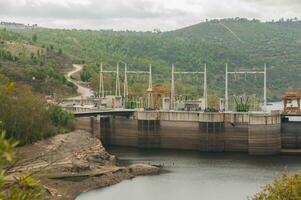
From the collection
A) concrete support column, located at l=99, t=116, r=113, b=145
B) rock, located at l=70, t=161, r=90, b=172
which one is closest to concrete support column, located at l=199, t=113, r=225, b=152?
concrete support column, located at l=99, t=116, r=113, b=145

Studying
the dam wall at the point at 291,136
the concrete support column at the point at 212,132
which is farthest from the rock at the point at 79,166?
the dam wall at the point at 291,136

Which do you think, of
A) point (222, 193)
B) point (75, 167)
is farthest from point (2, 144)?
point (75, 167)

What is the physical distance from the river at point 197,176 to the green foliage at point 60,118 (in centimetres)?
563

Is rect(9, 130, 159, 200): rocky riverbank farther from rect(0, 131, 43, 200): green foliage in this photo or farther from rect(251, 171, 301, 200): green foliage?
rect(0, 131, 43, 200): green foliage

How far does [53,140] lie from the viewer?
194ft

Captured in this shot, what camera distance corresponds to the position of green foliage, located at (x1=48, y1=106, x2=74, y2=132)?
221 ft

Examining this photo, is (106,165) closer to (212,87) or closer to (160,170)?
(160,170)

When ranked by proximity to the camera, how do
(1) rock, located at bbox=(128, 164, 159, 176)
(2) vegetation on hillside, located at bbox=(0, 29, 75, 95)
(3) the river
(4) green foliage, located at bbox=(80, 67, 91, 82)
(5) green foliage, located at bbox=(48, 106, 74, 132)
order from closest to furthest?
(3) the river, (1) rock, located at bbox=(128, 164, 159, 176), (5) green foliage, located at bbox=(48, 106, 74, 132), (2) vegetation on hillside, located at bbox=(0, 29, 75, 95), (4) green foliage, located at bbox=(80, 67, 91, 82)

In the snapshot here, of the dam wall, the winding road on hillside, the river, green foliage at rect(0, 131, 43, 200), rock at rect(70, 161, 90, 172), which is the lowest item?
the river

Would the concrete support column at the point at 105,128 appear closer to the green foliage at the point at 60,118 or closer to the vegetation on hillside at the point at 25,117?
the green foliage at the point at 60,118

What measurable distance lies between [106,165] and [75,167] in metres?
5.99

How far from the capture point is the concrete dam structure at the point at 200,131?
65188 millimetres

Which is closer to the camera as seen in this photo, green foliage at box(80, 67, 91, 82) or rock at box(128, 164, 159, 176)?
rock at box(128, 164, 159, 176)

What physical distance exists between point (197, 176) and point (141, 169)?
507cm
